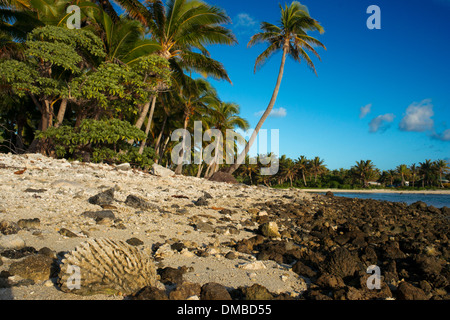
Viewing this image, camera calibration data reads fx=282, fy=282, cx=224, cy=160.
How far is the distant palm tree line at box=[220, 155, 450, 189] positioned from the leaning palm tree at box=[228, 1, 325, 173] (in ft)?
130

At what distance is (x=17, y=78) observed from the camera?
949 cm

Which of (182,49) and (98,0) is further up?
(98,0)

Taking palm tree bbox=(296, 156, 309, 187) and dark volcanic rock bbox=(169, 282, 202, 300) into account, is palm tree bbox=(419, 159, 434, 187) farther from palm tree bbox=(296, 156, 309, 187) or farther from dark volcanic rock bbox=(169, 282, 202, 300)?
dark volcanic rock bbox=(169, 282, 202, 300)

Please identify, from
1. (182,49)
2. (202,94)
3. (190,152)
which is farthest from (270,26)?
(190,152)

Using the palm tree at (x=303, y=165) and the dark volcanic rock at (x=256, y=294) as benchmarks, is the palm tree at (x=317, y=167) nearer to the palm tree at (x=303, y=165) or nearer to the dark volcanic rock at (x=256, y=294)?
the palm tree at (x=303, y=165)

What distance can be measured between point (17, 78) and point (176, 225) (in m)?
8.96

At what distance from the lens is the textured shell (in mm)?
2043

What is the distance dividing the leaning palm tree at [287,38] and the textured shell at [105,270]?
48.3 ft

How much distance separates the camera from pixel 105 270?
2.14m

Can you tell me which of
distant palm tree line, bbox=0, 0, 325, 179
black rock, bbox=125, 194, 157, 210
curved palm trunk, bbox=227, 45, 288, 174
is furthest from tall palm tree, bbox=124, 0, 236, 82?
black rock, bbox=125, 194, 157, 210

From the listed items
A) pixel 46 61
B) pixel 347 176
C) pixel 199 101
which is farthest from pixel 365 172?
pixel 46 61

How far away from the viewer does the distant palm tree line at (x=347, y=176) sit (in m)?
60.2
